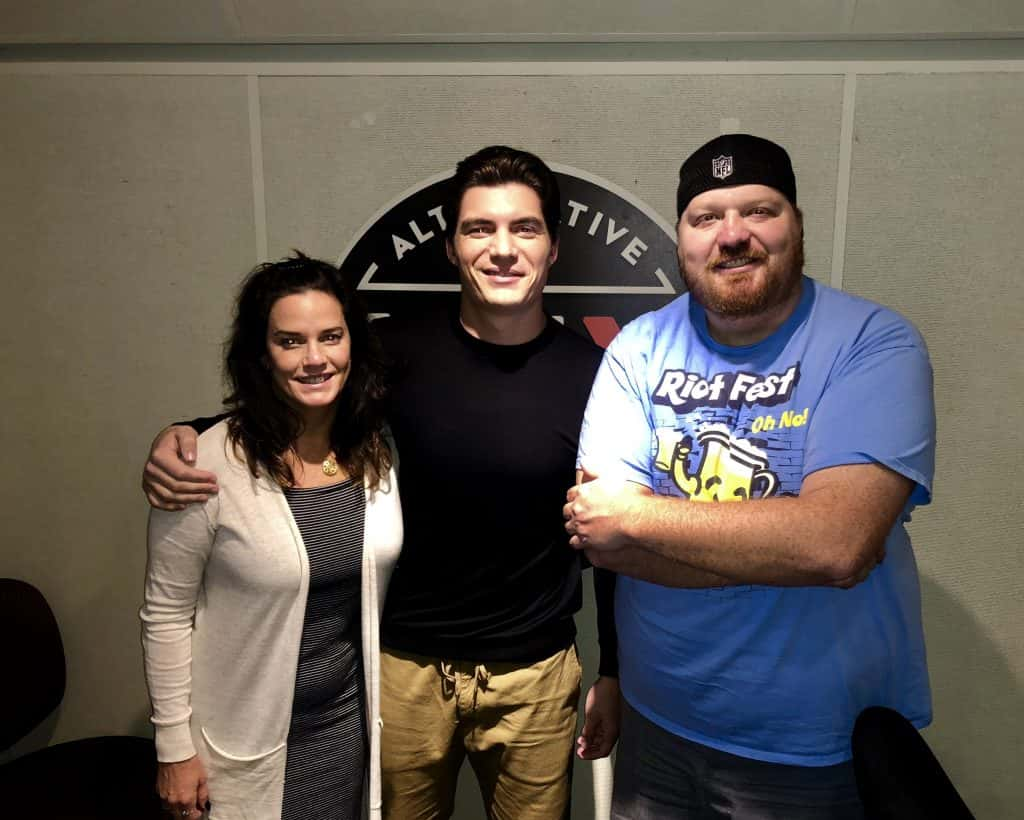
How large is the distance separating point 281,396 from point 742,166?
3.37 feet

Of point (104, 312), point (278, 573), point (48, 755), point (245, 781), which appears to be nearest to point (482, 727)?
point (245, 781)

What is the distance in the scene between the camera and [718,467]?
4.42 ft

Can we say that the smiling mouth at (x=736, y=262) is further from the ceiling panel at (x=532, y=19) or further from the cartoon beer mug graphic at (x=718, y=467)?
the ceiling panel at (x=532, y=19)

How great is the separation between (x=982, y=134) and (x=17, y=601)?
3106mm

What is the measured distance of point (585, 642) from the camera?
2.28m

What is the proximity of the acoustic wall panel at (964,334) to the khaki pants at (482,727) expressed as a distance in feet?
4.12

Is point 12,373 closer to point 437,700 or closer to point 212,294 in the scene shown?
point 212,294

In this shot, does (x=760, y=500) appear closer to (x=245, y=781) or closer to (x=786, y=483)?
(x=786, y=483)

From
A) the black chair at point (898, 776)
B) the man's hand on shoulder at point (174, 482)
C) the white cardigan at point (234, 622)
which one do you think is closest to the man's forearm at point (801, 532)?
the black chair at point (898, 776)

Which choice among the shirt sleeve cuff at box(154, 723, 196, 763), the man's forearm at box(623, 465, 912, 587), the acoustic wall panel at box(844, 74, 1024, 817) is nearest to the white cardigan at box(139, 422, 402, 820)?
the shirt sleeve cuff at box(154, 723, 196, 763)

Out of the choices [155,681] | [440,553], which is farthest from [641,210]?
[155,681]

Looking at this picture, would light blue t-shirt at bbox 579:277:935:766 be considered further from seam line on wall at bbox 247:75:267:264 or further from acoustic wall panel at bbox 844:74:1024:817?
seam line on wall at bbox 247:75:267:264

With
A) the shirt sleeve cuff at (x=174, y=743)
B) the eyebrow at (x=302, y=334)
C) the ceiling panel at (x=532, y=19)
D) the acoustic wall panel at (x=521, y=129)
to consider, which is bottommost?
the shirt sleeve cuff at (x=174, y=743)

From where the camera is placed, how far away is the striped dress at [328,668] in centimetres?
149
